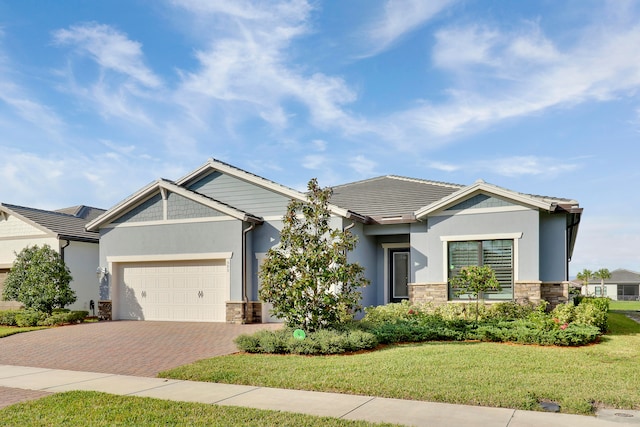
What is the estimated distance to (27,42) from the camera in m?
14.1

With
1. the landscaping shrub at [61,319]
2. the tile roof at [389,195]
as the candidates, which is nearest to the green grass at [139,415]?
the landscaping shrub at [61,319]

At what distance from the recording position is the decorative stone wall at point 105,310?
18906 millimetres

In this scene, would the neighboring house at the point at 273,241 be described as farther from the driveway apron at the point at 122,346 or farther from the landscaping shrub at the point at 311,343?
the landscaping shrub at the point at 311,343

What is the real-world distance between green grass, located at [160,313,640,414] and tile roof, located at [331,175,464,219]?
8.36 m

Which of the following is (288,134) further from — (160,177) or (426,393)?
(426,393)

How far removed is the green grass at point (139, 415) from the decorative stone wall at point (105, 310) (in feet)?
40.7

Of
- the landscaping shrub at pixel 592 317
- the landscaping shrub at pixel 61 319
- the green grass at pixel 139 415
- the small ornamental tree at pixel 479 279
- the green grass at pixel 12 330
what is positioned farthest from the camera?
the landscaping shrub at pixel 61 319

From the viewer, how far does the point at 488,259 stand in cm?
1630

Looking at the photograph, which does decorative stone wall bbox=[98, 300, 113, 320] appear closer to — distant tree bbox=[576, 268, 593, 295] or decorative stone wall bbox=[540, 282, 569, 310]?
decorative stone wall bbox=[540, 282, 569, 310]

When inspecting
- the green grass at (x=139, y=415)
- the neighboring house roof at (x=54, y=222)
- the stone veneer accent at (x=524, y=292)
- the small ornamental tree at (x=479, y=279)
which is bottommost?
the green grass at (x=139, y=415)

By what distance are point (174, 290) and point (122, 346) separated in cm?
592

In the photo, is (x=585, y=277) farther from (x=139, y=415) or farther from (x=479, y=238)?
(x=139, y=415)

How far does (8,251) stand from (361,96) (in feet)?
57.5

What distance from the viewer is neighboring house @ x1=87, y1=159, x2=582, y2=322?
1600 centimetres
